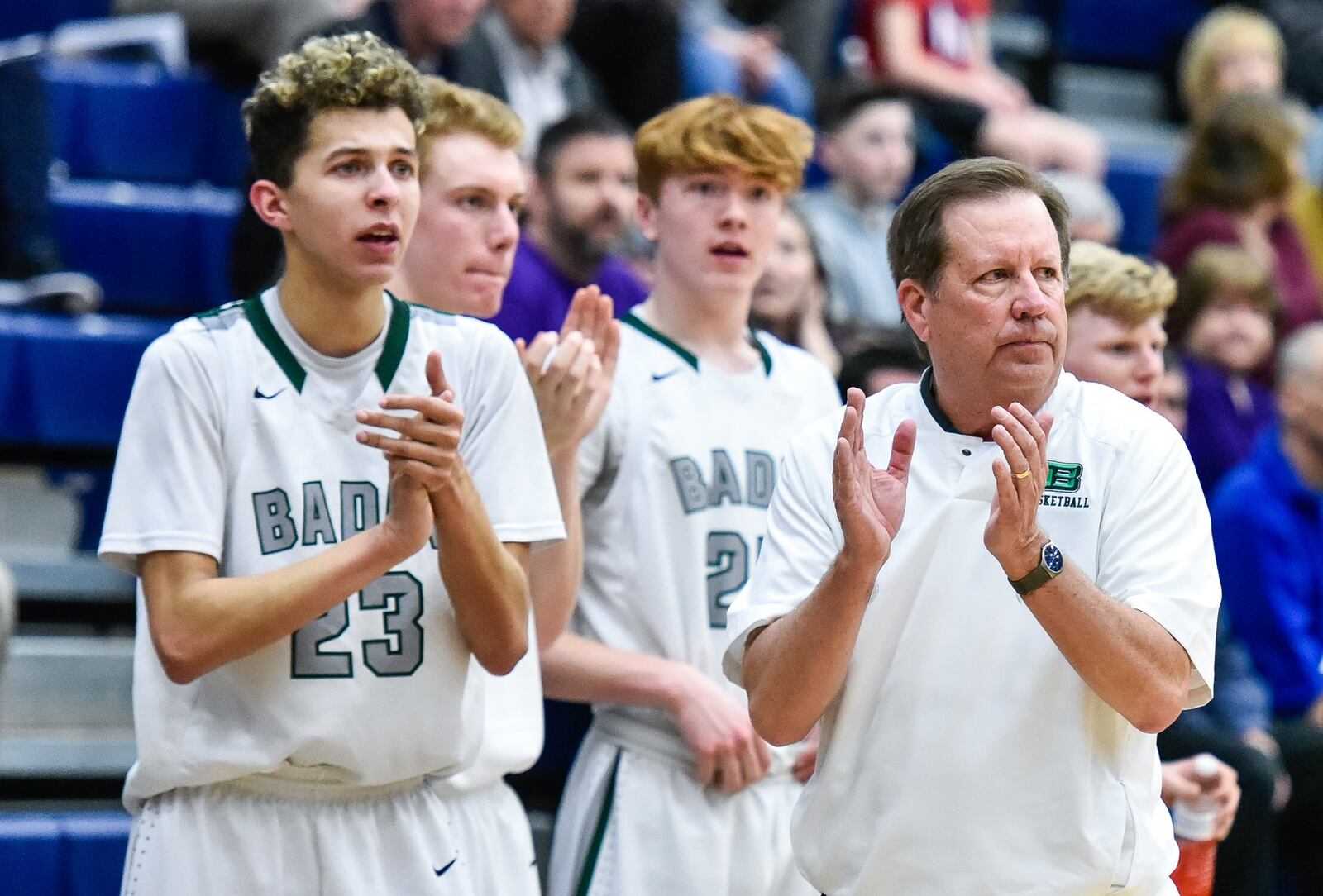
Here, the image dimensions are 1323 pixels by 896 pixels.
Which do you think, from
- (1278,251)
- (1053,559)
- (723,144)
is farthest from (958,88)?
(1053,559)

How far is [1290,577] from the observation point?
562 cm

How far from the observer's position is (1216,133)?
7414mm

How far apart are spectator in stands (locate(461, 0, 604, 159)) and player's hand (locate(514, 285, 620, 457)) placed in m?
2.68

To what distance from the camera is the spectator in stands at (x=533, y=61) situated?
6.44 metres

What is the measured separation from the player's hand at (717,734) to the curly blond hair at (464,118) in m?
1.19

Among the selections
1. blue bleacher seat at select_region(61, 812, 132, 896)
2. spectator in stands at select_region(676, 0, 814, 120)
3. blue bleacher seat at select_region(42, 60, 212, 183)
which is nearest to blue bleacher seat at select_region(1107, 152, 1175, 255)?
spectator in stands at select_region(676, 0, 814, 120)

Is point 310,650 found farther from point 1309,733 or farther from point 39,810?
point 1309,733

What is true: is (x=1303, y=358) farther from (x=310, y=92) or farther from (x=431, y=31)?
(x=310, y=92)

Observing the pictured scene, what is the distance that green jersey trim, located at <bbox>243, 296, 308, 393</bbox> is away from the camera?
3.22 metres

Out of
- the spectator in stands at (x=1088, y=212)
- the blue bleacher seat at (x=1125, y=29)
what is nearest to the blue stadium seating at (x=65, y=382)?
the spectator in stands at (x=1088, y=212)

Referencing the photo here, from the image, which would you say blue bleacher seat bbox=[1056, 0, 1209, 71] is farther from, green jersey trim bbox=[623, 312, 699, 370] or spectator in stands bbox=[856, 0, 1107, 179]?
green jersey trim bbox=[623, 312, 699, 370]

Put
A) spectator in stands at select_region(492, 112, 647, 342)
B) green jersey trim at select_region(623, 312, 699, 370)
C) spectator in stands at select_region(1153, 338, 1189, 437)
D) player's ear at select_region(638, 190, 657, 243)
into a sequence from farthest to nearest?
1. spectator in stands at select_region(1153, 338, 1189, 437)
2. spectator in stands at select_region(492, 112, 647, 342)
3. player's ear at select_region(638, 190, 657, 243)
4. green jersey trim at select_region(623, 312, 699, 370)

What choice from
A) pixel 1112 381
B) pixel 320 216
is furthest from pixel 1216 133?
pixel 320 216

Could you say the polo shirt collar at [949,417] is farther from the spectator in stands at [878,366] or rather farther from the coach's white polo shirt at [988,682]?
the spectator in stands at [878,366]
